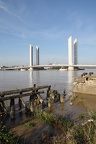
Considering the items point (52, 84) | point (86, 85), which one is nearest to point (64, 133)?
point (86, 85)

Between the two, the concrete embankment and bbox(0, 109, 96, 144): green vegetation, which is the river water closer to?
bbox(0, 109, 96, 144): green vegetation

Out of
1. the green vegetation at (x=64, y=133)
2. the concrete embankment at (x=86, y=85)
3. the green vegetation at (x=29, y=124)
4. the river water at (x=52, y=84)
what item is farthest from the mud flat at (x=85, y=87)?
the green vegetation at (x=29, y=124)

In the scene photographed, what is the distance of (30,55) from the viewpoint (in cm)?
13212

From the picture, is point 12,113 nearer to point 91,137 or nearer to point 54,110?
point 54,110

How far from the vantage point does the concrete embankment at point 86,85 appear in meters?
17.6

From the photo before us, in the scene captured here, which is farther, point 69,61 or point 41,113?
point 69,61

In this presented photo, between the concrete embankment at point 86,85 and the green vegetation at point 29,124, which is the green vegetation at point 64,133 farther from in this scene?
the concrete embankment at point 86,85

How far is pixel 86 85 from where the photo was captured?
18.2 metres

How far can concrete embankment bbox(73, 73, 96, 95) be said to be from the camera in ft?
57.8

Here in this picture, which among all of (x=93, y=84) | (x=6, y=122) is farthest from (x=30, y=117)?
(x=93, y=84)

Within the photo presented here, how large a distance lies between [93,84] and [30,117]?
8.90 metres

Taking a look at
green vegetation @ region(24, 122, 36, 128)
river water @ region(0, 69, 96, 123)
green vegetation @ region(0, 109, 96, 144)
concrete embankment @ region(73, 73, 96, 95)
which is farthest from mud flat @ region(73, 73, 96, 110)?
green vegetation @ region(24, 122, 36, 128)

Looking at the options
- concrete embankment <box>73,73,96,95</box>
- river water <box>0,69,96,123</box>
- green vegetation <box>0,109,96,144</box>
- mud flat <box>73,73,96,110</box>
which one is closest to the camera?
green vegetation <box>0,109,96,144</box>

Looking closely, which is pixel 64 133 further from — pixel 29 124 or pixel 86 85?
pixel 86 85
